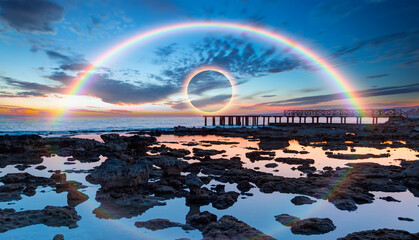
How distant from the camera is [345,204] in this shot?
10.7 m

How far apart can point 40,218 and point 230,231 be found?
23.4 ft

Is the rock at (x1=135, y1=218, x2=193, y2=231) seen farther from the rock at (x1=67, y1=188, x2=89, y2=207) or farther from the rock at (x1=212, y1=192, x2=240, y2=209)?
the rock at (x1=67, y1=188, x2=89, y2=207)

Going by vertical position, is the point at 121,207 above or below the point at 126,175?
below

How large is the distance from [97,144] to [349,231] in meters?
31.1

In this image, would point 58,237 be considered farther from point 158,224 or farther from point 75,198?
point 75,198

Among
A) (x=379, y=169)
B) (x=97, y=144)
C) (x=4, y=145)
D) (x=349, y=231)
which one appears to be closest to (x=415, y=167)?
(x=379, y=169)

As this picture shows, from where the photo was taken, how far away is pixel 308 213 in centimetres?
1005

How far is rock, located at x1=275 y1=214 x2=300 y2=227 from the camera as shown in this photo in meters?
9.02

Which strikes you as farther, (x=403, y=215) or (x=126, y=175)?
(x=126, y=175)

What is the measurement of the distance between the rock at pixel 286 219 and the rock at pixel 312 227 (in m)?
0.41

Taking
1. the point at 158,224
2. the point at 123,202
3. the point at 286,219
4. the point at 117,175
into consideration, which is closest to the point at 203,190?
the point at 123,202

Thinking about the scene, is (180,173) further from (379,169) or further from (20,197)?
(379,169)

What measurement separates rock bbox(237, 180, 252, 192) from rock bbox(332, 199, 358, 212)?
14.4 feet

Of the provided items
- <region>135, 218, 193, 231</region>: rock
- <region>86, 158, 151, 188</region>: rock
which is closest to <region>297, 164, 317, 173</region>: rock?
<region>86, 158, 151, 188</region>: rock
